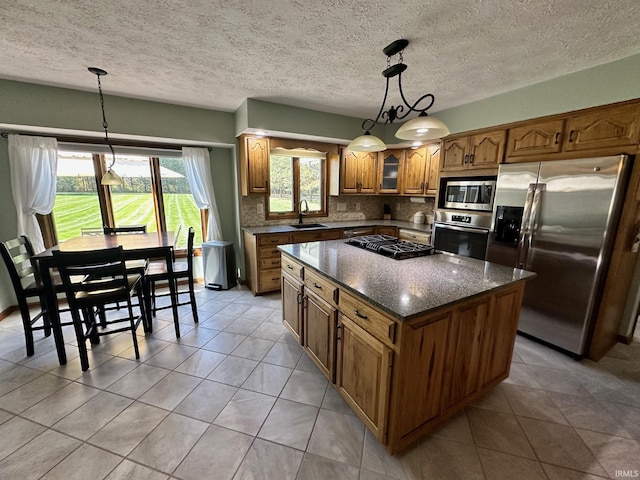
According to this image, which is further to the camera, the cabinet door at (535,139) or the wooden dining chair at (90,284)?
the cabinet door at (535,139)

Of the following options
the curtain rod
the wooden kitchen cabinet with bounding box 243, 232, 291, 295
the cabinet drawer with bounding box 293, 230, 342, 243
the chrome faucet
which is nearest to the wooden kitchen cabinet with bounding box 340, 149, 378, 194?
the chrome faucet

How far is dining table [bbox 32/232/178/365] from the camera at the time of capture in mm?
2051

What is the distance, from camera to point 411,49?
1.97 m

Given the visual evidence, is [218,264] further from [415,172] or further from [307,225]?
[415,172]

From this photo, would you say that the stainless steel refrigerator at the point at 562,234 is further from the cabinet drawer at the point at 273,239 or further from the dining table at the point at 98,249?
the dining table at the point at 98,249

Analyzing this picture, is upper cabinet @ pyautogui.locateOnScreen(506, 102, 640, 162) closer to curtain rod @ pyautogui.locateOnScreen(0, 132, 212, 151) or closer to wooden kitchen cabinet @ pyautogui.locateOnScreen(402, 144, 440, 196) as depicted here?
wooden kitchen cabinet @ pyautogui.locateOnScreen(402, 144, 440, 196)

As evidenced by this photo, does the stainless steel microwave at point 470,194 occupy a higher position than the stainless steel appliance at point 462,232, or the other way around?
the stainless steel microwave at point 470,194

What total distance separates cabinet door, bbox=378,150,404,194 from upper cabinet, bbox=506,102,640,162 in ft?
5.51

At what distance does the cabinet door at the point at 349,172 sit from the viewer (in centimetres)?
419

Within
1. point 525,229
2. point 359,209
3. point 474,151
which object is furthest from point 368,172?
point 525,229

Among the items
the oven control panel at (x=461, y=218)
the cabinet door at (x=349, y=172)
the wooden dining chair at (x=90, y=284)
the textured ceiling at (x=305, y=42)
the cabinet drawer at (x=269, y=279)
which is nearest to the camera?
the textured ceiling at (x=305, y=42)

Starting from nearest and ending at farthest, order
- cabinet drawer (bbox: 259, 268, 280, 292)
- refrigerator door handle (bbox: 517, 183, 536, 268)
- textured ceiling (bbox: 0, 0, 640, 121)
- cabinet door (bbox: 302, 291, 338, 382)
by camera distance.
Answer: textured ceiling (bbox: 0, 0, 640, 121), cabinet door (bbox: 302, 291, 338, 382), refrigerator door handle (bbox: 517, 183, 536, 268), cabinet drawer (bbox: 259, 268, 280, 292)

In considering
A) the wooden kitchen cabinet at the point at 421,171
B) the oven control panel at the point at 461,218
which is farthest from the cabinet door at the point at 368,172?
the oven control panel at the point at 461,218

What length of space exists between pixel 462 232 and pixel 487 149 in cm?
97
